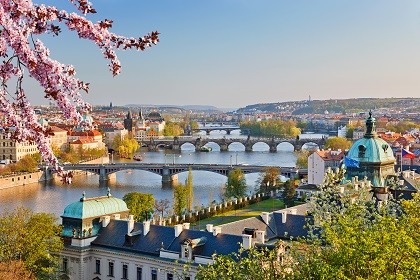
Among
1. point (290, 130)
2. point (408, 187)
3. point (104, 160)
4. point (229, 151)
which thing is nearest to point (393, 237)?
point (408, 187)

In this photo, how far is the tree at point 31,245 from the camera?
755 inches

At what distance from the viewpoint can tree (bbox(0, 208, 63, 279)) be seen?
1917 cm

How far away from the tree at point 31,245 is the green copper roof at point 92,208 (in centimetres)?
133

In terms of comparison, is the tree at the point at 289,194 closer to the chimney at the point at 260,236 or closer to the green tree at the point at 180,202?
the green tree at the point at 180,202

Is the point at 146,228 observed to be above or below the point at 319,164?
above

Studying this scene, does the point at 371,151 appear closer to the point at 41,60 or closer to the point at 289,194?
the point at 289,194

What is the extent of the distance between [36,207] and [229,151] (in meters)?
56.5

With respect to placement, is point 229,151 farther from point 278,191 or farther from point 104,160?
point 278,191

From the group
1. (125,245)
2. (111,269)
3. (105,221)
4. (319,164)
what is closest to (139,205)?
(105,221)

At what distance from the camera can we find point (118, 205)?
76.3ft

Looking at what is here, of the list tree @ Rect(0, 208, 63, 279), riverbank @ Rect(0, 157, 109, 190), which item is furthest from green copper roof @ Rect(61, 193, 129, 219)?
riverbank @ Rect(0, 157, 109, 190)

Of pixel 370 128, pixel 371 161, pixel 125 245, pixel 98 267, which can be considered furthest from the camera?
pixel 370 128

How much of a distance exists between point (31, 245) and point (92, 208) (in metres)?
2.99

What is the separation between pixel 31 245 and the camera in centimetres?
1944
